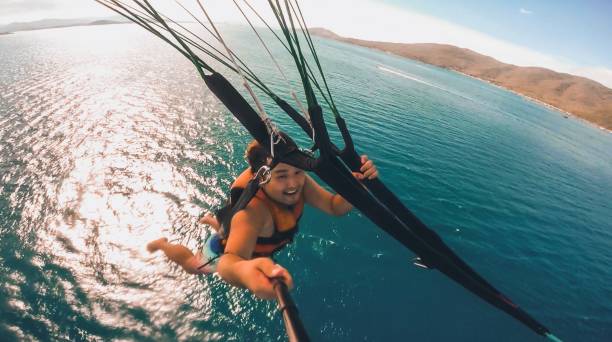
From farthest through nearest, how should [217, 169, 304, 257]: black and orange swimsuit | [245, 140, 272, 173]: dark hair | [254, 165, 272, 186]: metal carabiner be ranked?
[217, 169, 304, 257]: black and orange swimsuit, [245, 140, 272, 173]: dark hair, [254, 165, 272, 186]: metal carabiner

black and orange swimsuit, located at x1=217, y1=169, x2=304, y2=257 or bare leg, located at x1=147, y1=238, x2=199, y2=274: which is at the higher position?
black and orange swimsuit, located at x1=217, y1=169, x2=304, y2=257

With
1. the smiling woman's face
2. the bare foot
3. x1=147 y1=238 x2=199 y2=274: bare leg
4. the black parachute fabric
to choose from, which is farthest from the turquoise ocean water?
the smiling woman's face

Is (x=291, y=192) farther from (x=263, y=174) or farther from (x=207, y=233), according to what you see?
(x=207, y=233)

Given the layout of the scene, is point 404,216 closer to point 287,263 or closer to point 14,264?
point 287,263

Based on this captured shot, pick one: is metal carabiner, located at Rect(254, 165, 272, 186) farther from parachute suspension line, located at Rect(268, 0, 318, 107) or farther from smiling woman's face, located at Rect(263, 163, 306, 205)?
parachute suspension line, located at Rect(268, 0, 318, 107)

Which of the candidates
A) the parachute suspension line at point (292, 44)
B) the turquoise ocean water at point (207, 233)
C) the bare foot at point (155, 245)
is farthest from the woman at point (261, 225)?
the turquoise ocean water at point (207, 233)

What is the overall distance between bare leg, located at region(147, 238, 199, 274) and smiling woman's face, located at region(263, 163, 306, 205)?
2.34 meters

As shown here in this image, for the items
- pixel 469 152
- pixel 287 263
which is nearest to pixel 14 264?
pixel 287 263

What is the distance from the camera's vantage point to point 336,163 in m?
2.90

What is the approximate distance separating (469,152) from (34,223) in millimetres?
30388

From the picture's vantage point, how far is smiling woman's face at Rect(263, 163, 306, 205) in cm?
350

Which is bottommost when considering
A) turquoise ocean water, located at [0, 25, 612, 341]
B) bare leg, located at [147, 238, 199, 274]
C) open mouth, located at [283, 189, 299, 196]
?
turquoise ocean water, located at [0, 25, 612, 341]

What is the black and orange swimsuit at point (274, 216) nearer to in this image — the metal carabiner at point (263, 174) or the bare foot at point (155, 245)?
the metal carabiner at point (263, 174)

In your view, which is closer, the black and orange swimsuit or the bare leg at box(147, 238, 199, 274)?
the black and orange swimsuit
